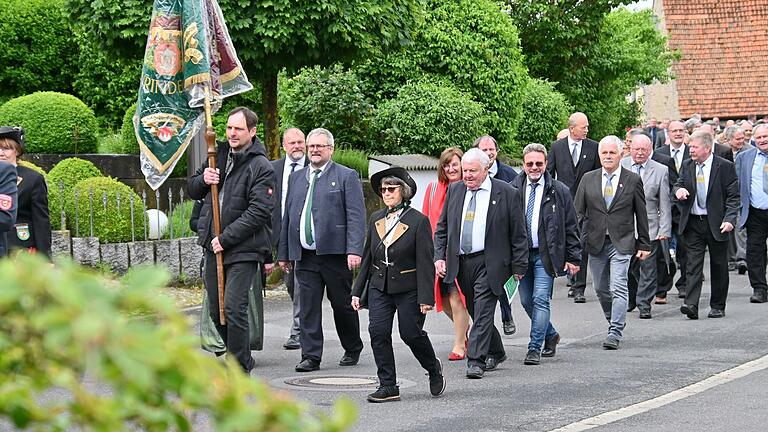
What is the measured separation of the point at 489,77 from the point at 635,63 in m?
13.5

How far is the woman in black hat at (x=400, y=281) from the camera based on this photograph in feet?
30.4

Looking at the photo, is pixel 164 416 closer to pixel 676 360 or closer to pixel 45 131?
pixel 676 360

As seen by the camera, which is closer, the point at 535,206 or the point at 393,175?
the point at 393,175

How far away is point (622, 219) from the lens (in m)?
12.4

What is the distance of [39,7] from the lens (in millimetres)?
22859

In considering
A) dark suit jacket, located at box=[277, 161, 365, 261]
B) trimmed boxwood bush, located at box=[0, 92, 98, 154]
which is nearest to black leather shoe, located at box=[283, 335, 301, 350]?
dark suit jacket, located at box=[277, 161, 365, 261]

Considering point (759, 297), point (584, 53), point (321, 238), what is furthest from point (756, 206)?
point (584, 53)

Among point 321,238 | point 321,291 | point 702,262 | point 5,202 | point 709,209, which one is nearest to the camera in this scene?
point 5,202

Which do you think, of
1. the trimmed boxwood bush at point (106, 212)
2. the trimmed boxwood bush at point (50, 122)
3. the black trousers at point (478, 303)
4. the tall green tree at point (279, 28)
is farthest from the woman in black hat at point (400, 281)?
the trimmed boxwood bush at point (50, 122)

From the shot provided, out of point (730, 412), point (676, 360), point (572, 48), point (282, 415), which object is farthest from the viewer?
point (572, 48)

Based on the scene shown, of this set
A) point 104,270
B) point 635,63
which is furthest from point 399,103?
point 635,63

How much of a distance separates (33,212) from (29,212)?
0.05 meters

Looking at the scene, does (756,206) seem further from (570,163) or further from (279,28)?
(279,28)

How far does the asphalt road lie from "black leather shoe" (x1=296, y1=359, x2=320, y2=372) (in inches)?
4.8
